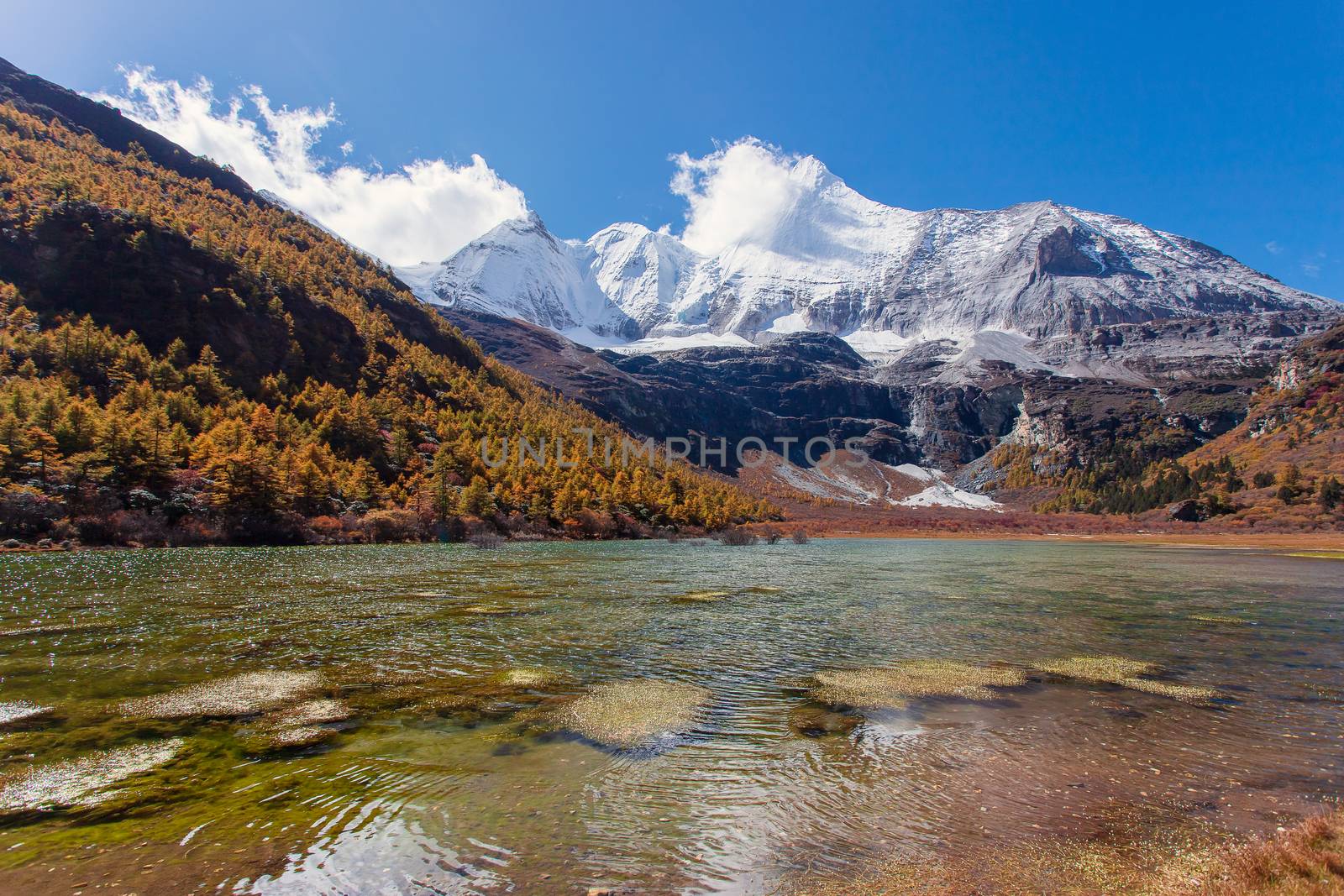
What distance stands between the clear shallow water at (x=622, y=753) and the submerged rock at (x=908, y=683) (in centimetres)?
69

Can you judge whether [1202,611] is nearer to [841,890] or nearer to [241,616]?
[841,890]

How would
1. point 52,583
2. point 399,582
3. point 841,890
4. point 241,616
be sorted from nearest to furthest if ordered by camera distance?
point 841,890
point 241,616
point 52,583
point 399,582

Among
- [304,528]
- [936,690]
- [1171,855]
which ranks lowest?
[304,528]

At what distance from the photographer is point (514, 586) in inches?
1436

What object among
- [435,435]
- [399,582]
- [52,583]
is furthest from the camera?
[435,435]

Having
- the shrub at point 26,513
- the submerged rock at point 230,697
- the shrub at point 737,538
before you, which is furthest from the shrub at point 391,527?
the submerged rock at point 230,697

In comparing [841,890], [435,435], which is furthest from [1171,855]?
[435,435]

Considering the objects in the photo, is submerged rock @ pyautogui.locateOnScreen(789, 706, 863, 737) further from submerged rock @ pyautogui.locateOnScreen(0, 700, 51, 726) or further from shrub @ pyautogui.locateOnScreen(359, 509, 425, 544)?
shrub @ pyautogui.locateOnScreen(359, 509, 425, 544)

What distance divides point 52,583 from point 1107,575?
7479 cm

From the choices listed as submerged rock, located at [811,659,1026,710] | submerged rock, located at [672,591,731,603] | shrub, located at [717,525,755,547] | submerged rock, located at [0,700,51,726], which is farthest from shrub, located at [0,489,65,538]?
shrub, located at [717,525,755,547]

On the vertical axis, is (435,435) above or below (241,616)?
above

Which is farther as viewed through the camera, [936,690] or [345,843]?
[936,690]

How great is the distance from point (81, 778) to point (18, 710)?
17.1 ft

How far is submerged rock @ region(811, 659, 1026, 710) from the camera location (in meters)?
15.2
